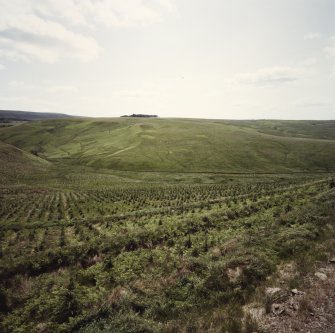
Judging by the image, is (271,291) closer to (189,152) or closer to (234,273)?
(234,273)

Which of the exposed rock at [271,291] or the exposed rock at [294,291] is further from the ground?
the exposed rock at [294,291]

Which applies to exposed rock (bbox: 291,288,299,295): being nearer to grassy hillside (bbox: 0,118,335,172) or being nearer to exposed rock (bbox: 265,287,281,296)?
exposed rock (bbox: 265,287,281,296)

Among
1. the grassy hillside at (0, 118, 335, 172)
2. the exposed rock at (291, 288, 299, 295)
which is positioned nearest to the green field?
the exposed rock at (291, 288, 299, 295)

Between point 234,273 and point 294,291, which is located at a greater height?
point 294,291

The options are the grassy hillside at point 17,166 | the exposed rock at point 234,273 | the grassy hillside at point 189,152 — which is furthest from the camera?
the grassy hillside at point 189,152

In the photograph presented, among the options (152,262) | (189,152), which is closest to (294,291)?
(152,262)

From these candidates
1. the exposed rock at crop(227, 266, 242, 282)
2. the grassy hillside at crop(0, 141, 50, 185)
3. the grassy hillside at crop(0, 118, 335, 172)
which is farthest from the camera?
the grassy hillside at crop(0, 118, 335, 172)

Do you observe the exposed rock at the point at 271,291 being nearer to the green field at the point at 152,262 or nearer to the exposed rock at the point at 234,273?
the green field at the point at 152,262

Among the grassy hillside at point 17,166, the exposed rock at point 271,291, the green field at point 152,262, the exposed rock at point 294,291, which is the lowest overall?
the grassy hillside at point 17,166

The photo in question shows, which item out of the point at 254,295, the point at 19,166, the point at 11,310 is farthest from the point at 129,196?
the point at 19,166

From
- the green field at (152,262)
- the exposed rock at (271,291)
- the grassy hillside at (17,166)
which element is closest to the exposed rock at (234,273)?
the green field at (152,262)

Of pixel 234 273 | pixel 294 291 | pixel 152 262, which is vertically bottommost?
pixel 152 262

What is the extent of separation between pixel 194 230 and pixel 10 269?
1312cm

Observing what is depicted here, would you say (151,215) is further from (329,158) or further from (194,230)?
(329,158)
